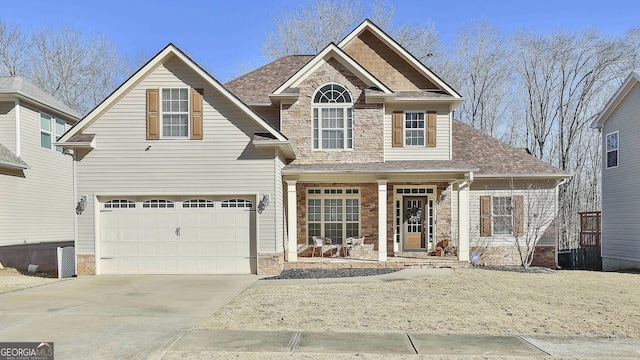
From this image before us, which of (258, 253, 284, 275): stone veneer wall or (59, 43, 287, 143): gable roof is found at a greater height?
(59, 43, 287, 143): gable roof

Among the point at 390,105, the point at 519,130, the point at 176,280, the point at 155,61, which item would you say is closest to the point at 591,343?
the point at 176,280

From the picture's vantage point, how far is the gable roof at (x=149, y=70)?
13.9 m

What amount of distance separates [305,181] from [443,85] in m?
6.21

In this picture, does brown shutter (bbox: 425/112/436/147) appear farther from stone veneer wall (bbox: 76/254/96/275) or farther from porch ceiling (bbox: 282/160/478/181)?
stone veneer wall (bbox: 76/254/96/275)

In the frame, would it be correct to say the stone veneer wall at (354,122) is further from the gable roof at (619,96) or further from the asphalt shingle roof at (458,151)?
the gable roof at (619,96)

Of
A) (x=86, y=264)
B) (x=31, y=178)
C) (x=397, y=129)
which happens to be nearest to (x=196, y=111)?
(x=86, y=264)

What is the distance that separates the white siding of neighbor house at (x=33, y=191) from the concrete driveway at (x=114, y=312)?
17.1 ft

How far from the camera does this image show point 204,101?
14.3 m

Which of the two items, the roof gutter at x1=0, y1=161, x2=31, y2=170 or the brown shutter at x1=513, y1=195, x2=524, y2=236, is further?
the brown shutter at x1=513, y1=195, x2=524, y2=236

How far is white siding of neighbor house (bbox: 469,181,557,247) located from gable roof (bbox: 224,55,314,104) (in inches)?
348

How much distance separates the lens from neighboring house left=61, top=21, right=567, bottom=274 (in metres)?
14.2

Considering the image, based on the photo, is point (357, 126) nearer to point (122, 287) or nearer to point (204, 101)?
point (204, 101)

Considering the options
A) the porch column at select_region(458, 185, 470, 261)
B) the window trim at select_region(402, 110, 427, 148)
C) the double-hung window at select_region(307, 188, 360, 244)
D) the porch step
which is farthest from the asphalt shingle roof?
the porch step

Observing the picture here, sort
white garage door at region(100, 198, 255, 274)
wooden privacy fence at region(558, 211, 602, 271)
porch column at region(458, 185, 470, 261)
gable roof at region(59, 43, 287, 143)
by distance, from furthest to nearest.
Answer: wooden privacy fence at region(558, 211, 602, 271) < porch column at region(458, 185, 470, 261) < white garage door at region(100, 198, 255, 274) < gable roof at region(59, 43, 287, 143)
